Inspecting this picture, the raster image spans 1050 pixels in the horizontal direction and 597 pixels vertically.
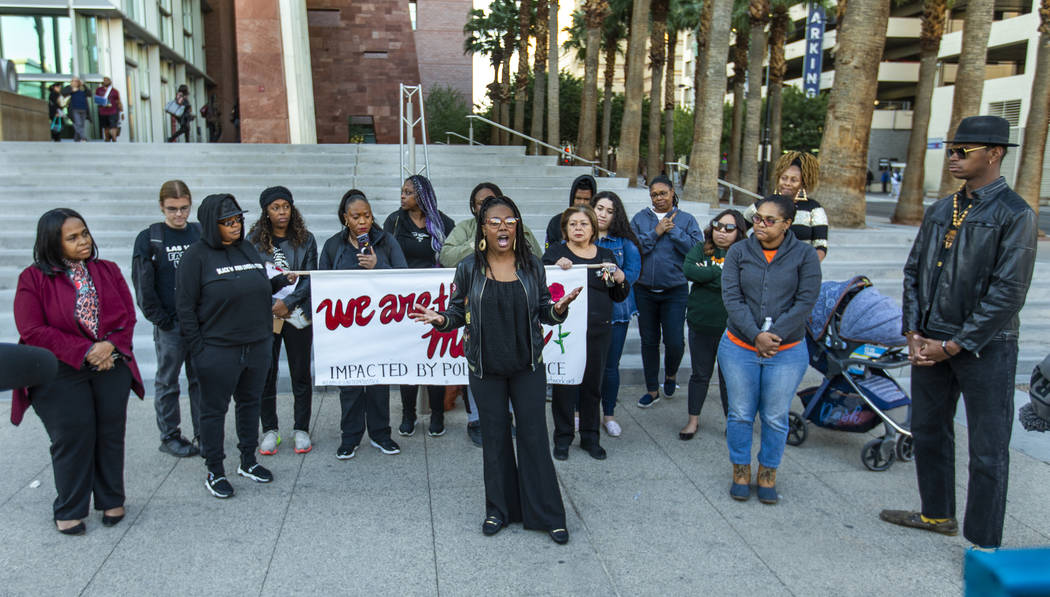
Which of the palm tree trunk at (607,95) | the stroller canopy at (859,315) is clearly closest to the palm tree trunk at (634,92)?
the palm tree trunk at (607,95)

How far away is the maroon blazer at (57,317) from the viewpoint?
4.11 metres

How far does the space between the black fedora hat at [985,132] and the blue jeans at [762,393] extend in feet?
4.98

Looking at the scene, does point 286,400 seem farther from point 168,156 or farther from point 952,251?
point 168,156

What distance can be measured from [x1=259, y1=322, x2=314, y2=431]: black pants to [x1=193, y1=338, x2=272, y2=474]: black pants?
1.83 ft

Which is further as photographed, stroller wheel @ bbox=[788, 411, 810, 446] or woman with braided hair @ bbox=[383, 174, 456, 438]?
woman with braided hair @ bbox=[383, 174, 456, 438]

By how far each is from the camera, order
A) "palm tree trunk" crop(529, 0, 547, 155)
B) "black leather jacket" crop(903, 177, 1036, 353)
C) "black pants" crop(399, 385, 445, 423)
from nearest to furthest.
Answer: "black leather jacket" crop(903, 177, 1036, 353) → "black pants" crop(399, 385, 445, 423) → "palm tree trunk" crop(529, 0, 547, 155)

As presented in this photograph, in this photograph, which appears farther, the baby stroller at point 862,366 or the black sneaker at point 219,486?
the baby stroller at point 862,366

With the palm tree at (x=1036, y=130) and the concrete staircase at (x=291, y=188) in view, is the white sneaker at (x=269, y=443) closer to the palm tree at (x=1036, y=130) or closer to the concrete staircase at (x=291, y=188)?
the concrete staircase at (x=291, y=188)

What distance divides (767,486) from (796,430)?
1.19 meters

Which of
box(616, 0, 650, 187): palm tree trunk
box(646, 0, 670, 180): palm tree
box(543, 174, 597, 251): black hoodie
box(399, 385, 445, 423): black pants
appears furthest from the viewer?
box(646, 0, 670, 180): palm tree

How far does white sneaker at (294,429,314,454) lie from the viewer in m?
5.63

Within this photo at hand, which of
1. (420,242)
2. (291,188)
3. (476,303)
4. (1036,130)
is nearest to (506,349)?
(476,303)

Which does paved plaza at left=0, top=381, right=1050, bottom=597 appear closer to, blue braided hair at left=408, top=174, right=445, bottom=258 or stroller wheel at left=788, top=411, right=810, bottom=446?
stroller wheel at left=788, top=411, right=810, bottom=446

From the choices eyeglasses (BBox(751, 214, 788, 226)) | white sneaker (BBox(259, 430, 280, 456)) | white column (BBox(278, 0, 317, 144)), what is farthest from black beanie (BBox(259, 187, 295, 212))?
white column (BBox(278, 0, 317, 144))
